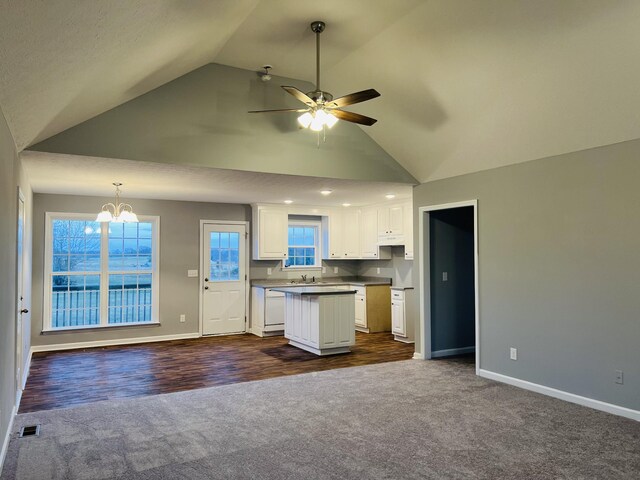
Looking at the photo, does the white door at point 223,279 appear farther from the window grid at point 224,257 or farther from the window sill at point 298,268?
the window sill at point 298,268

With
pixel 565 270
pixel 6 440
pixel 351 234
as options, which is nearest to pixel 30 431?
pixel 6 440

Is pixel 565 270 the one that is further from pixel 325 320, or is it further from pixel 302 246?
pixel 302 246

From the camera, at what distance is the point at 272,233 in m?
8.42

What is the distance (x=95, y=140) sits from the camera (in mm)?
4348

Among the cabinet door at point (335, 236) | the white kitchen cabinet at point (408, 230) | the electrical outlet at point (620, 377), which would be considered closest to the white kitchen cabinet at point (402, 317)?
the white kitchen cabinet at point (408, 230)

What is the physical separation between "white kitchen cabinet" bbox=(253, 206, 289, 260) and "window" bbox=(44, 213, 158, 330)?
169 cm

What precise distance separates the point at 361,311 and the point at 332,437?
16.2 ft

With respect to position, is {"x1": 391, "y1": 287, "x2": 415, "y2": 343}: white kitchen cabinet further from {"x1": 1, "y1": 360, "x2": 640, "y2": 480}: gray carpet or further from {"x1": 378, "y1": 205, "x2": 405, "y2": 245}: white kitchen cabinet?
{"x1": 1, "y1": 360, "x2": 640, "y2": 480}: gray carpet

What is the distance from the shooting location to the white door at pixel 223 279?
26.6ft

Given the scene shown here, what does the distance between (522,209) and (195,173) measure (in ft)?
11.4

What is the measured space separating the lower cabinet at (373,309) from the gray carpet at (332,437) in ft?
11.4

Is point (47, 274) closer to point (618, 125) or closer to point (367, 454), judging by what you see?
point (367, 454)

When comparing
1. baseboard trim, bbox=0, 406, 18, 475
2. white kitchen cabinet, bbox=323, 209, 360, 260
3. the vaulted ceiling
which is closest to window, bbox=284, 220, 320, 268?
white kitchen cabinet, bbox=323, 209, 360, 260

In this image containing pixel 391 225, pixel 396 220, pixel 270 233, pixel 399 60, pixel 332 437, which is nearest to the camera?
pixel 332 437
